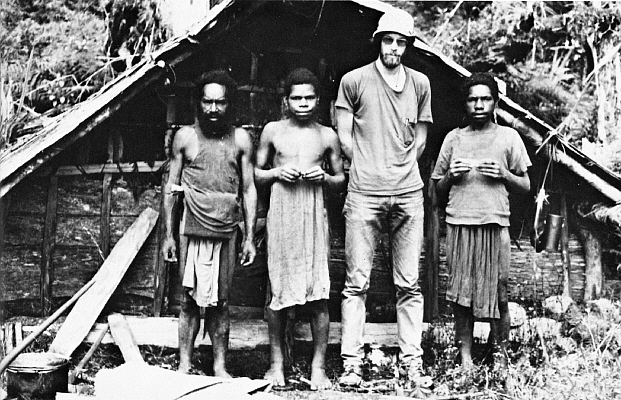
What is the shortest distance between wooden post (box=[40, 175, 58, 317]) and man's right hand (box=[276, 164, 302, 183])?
2493mm

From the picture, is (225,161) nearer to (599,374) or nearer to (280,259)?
(280,259)

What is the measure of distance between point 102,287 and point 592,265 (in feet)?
15.6

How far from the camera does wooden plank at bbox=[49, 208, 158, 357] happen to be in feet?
22.5

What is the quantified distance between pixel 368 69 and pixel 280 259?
174 centimetres

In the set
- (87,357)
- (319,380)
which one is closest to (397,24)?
(319,380)

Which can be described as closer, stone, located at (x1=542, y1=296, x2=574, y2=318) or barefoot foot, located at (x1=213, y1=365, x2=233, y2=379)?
barefoot foot, located at (x1=213, y1=365, x2=233, y2=379)

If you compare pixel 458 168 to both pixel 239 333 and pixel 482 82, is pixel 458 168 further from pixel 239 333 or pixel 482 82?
pixel 239 333

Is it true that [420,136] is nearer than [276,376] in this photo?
No

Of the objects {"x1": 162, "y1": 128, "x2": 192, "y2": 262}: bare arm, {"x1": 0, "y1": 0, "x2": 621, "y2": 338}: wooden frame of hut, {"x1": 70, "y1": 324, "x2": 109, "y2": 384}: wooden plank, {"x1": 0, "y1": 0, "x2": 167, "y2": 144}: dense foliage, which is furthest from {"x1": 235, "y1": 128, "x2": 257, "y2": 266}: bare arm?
{"x1": 0, "y1": 0, "x2": 167, "y2": 144}: dense foliage

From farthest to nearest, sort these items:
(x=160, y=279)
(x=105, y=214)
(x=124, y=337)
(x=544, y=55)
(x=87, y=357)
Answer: (x=544, y=55) → (x=105, y=214) → (x=160, y=279) → (x=124, y=337) → (x=87, y=357)

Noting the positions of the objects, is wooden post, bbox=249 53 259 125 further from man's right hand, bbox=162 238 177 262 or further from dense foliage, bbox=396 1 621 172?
dense foliage, bbox=396 1 621 172

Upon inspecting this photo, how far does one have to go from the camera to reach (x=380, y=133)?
6.42 m

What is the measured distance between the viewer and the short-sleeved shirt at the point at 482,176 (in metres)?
6.52

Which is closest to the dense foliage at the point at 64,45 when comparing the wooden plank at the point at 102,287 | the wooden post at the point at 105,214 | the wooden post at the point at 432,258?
the wooden post at the point at 105,214
